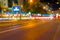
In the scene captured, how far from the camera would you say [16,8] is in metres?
43.5

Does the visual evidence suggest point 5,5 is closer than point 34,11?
No

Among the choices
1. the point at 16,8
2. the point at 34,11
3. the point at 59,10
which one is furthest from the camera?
the point at 59,10

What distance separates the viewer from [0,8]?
10650 centimetres

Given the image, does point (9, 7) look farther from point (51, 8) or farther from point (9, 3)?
point (51, 8)

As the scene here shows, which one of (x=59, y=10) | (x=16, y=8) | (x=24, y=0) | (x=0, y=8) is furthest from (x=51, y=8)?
(x=16, y=8)

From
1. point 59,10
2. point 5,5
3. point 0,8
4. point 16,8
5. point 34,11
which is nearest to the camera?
point 16,8

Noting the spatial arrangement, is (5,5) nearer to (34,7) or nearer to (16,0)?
(16,0)

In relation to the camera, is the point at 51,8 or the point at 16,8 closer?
the point at 16,8

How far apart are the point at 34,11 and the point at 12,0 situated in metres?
40.9

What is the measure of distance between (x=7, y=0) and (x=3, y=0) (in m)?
3.33

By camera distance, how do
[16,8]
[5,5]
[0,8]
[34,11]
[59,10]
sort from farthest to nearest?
[59,10] → [5,5] → [0,8] → [34,11] → [16,8]

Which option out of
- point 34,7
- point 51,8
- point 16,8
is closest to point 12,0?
point 34,7

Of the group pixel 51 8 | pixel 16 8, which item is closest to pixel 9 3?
pixel 51 8

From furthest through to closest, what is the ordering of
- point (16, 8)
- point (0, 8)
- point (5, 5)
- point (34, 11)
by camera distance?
point (5, 5) < point (0, 8) < point (34, 11) < point (16, 8)
